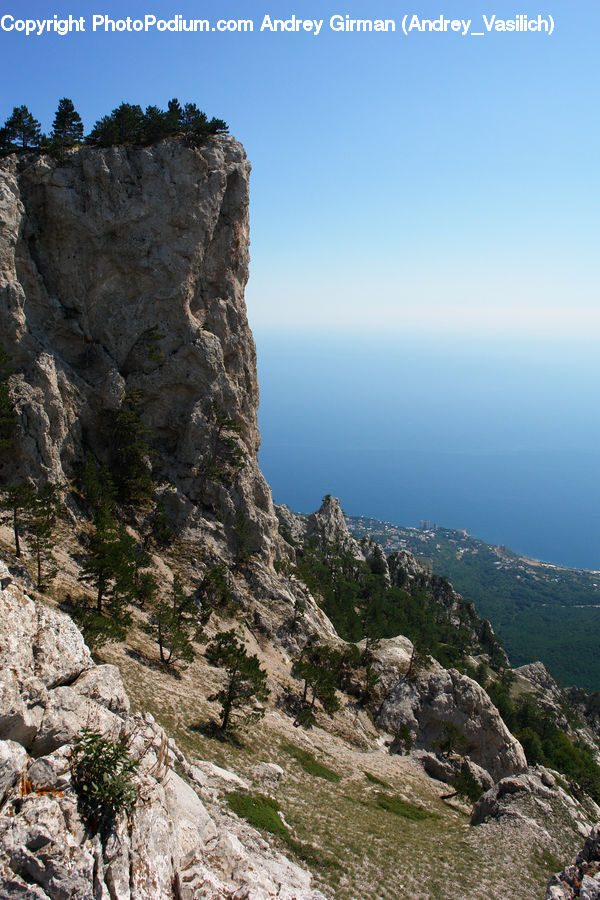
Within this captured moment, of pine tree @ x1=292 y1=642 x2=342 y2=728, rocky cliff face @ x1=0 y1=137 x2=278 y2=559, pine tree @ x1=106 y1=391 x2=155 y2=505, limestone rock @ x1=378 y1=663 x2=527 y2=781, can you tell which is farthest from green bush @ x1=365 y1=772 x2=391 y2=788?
pine tree @ x1=106 y1=391 x2=155 y2=505

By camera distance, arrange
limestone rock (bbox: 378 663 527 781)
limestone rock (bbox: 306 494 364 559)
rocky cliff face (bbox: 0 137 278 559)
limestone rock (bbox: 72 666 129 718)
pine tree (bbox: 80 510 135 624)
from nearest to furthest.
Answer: limestone rock (bbox: 72 666 129 718) → pine tree (bbox: 80 510 135 624) → rocky cliff face (bbox: 0 137 278 559) → limestone rock (bbox: 378 663 527 781) → limestone rock (bbox: 306 494 364 559)

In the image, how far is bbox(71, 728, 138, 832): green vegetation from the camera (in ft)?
37.3

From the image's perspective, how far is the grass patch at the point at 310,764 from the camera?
30.7 m

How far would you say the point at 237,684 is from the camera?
103 feet

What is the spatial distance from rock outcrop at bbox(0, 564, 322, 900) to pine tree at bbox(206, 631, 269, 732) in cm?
1300

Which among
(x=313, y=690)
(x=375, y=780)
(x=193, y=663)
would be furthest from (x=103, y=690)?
(x=313, y=690)

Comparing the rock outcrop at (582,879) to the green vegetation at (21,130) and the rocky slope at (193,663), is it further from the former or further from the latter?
the green vegetation at (21,130)

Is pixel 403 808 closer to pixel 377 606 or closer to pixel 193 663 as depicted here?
pixel 193 663

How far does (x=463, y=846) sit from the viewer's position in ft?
87.7

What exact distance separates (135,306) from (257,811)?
141ft

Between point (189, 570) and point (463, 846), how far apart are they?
27.9 meters

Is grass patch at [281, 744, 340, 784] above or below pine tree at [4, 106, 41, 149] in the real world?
below

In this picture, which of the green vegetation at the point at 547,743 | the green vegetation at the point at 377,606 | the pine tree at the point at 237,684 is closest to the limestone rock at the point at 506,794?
the pine tree at the point at 237,684

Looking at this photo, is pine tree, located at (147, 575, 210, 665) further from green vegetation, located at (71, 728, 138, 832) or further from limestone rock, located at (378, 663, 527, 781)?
limestone rock, located at (378, 663, 527, 781)
